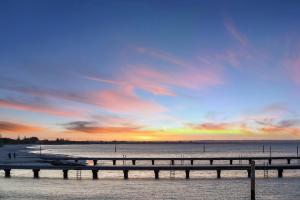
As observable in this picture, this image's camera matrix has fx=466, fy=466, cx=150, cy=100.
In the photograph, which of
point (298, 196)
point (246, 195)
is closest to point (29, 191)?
point (246, 195)

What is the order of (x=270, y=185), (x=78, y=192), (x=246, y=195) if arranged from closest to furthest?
(x=246, y=195), (x=78, y=192), (x=270, y=185)

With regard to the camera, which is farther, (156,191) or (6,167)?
(6,167)

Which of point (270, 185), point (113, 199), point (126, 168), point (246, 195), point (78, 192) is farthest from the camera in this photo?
point (126, 168)

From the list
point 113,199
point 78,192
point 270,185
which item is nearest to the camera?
point 113,199

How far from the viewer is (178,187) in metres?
38.3

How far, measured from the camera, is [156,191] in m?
34.9

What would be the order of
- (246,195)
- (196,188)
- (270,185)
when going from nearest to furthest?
1. (246,195)
2. (196,188)
3. (270,185)

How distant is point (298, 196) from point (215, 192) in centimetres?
597

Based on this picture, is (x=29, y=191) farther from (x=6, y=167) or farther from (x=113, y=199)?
(x=6, y=167)

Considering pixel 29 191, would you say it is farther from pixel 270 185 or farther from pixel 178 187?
pixel 270 185

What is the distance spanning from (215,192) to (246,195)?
2.91 m

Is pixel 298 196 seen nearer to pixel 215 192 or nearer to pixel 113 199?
pixel 215 192

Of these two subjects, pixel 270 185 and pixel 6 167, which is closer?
pixel 270 185

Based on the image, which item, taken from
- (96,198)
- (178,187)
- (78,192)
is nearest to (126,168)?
(178,187)
